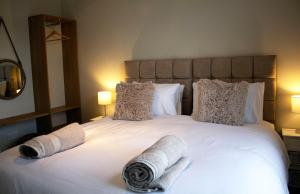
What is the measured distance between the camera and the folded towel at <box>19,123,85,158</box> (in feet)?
5.99

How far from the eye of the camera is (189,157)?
5.74 feet

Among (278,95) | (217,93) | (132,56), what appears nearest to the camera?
(217,93)

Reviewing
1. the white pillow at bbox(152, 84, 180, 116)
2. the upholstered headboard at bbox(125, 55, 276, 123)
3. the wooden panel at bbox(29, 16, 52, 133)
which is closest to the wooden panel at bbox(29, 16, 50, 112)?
the wooden panel at bbox(29, 16, 52, 133)

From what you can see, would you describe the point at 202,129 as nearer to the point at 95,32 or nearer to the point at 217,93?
the point at 217,93

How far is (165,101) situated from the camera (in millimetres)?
3129

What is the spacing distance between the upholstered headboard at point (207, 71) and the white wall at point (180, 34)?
0.13 metres

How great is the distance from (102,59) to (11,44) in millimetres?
1211

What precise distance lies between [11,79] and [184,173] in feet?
9.19

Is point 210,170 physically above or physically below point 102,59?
below

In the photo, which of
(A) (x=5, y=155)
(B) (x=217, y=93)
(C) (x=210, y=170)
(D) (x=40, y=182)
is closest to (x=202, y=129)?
(B) (x=217, y=93)

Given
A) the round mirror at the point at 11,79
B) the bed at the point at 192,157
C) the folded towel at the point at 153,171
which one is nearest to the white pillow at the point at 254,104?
the bed at the point at 192,157

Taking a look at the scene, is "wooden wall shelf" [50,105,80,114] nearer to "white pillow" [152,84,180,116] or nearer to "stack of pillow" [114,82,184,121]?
"stack of pillow" [114,82,184,121]

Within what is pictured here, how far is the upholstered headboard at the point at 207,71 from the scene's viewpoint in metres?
2.88

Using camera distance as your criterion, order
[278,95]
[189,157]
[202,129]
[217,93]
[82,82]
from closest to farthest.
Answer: [189,157] → [202,129] → [217,93] → [278,95] → [82,82]
